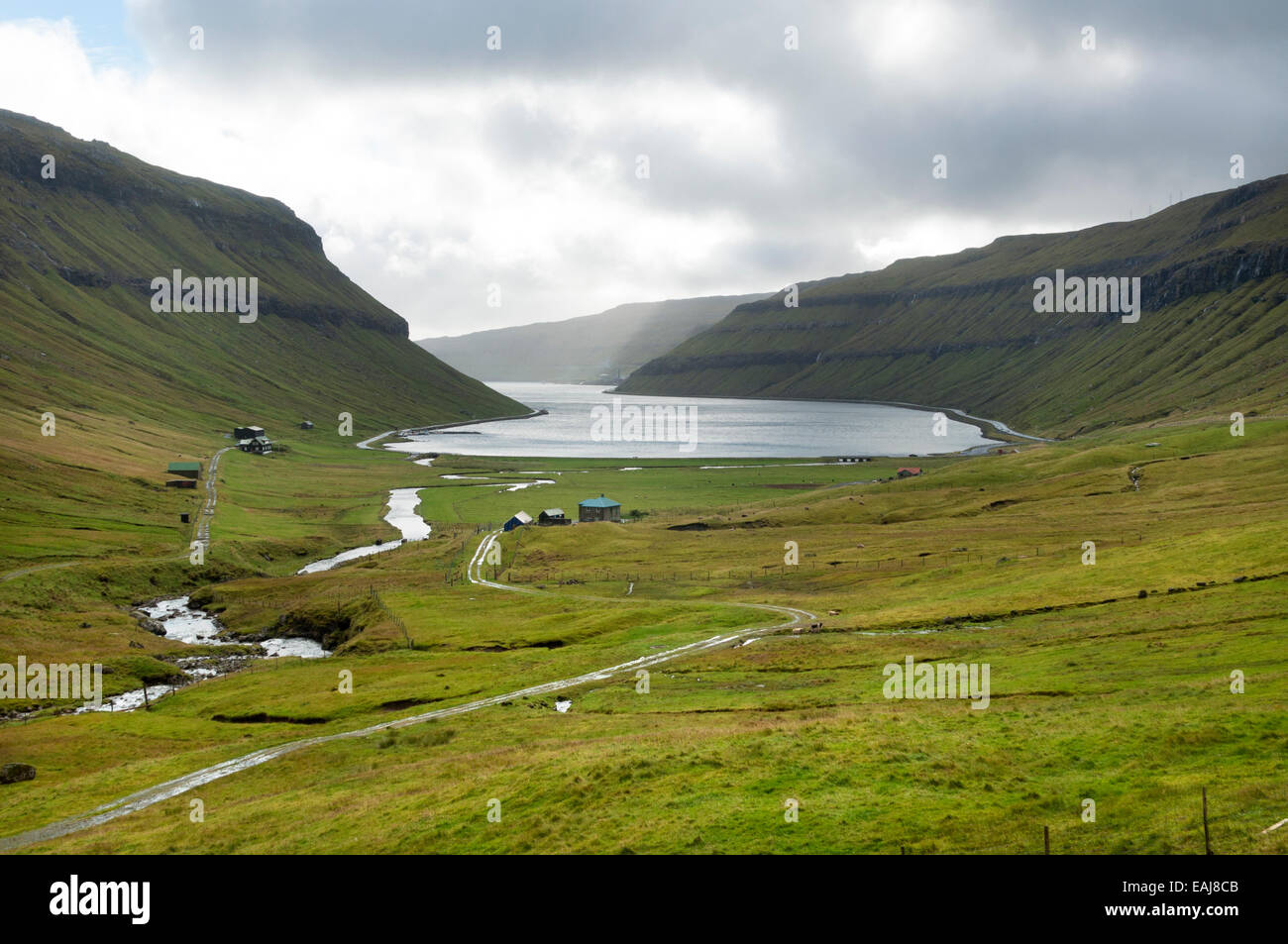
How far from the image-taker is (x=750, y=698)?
5569 centimetres

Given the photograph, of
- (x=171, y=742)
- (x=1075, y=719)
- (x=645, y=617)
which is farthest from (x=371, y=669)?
(x=1075, y=719)

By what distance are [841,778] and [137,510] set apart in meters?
147

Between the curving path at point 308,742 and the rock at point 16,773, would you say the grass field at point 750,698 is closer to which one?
the curving path at point 308,742

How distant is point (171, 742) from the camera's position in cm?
6456

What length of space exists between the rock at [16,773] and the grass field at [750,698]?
7.40 feet

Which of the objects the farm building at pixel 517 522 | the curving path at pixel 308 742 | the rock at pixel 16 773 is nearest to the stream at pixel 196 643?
the rock at pixel 16 773

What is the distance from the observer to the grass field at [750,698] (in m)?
32.0

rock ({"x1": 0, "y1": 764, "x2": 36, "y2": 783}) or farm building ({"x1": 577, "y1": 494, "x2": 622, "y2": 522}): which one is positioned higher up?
farm building ({"x1": 577, "y1": 494, "x2": 622, "y2": 522})

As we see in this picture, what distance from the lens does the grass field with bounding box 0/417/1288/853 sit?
31984 mm

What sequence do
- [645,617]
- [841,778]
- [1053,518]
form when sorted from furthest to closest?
[1053,518], [645,617], [841,778]

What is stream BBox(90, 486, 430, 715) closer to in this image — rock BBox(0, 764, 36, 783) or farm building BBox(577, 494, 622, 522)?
rock BBox(0, 764, 36, 783)

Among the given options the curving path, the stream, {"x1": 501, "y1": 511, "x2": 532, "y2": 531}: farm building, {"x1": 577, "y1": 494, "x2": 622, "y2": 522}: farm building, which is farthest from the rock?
{"x1": 577, "y1": 494, "x2": 622, "y2": 522}: farm building

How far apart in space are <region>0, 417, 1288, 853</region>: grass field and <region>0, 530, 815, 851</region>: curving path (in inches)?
69.1
